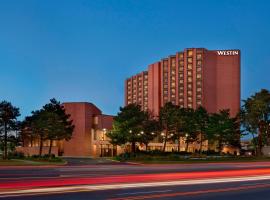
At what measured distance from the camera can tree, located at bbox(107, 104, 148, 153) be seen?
7714cm

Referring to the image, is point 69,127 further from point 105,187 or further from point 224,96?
point 224,96

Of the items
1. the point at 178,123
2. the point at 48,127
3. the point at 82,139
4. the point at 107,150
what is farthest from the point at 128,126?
the point at 107,150

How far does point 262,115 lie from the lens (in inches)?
3632

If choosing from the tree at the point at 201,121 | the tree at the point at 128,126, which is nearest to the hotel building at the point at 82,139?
the tree at the point at 128,126

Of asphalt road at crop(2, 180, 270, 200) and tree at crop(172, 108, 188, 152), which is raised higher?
tree at crop(172, 108, 188, 152)

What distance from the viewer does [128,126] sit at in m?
77.4

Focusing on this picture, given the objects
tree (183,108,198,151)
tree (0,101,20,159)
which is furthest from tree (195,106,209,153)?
tree (0,101,20,159)

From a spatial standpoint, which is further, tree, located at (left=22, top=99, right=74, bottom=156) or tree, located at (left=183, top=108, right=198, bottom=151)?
tree, located at (left=183, top=108, right=198, bottom=151)

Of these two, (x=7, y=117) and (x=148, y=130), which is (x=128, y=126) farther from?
(x=7, y=117)

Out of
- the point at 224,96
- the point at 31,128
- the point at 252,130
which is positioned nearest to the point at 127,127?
the point at 31,128

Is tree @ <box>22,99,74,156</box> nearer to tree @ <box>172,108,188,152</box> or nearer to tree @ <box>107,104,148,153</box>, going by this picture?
tree @ <box>107,104,148,153</box>

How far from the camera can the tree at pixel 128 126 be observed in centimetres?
7714

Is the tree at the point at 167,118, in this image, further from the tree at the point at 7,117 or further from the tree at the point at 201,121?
the tree at the point at 7,117

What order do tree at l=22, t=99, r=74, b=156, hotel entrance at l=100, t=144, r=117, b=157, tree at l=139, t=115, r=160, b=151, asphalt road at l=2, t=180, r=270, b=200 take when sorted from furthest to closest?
hotel entrance at l=100, t=144, r=117, b=157 < tree at l=139, t=115, r=160, b=151 < tree at l=22, t=99, r=74, b=156 < asphalt road at l=2, t=180, r=270, b=200
